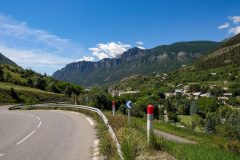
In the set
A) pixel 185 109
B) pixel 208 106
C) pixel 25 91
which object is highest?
pixel 25 91

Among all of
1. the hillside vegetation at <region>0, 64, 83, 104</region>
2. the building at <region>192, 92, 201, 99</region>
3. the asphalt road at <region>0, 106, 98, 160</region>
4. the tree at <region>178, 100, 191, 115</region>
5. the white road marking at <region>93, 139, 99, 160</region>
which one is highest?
the hillside vegetation at <region>0, 64, 83, 104</region>

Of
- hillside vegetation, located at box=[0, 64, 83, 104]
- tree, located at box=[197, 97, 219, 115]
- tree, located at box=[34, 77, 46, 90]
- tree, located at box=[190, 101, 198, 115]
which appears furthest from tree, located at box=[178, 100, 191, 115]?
tree, located at box=[34, 77, 46, 90]

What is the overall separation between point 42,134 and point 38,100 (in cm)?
6530

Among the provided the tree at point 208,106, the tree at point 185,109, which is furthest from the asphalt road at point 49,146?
the tree at point 208,106

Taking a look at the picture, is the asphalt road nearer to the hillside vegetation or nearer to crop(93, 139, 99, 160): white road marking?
crop(93, 139, 99, 160): white road marking

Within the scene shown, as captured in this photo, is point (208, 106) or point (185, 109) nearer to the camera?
point (185, 109)

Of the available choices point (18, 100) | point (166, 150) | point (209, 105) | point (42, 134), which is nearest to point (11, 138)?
point (42, 134)

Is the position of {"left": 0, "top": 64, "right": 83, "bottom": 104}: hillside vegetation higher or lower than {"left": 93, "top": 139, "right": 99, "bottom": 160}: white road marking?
higher

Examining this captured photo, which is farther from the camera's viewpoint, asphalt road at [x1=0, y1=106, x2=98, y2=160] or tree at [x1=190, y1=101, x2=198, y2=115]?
tree at [x1=190, y1=101, x2=198, y2=115]

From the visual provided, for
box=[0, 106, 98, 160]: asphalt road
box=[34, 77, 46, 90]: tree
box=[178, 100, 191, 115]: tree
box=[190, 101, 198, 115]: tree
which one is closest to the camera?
box=[0, 106, 98, 160]: asphalt road

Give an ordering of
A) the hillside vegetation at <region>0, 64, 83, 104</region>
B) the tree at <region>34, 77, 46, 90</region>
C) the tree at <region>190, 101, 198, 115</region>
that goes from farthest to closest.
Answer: the tree at <region>190, 101, 198, 115</region>, the tree at <region>34, 77, 46, 90</region>, the hillside vegetation at <region>0, 64, 83, 104</region>

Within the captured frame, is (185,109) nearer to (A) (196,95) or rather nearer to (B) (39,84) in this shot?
(A) (196,95)

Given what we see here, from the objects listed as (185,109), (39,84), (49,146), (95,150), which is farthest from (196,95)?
(95,150)

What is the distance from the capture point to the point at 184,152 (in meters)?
7.14
